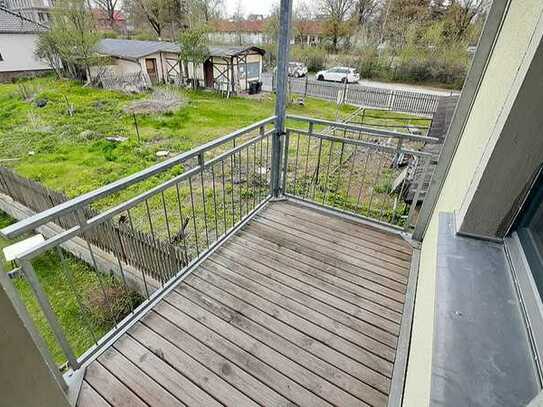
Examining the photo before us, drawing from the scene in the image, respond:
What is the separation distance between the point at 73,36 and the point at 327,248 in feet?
46.4

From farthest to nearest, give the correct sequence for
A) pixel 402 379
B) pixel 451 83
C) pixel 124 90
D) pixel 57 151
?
pixel 124 90
pixel 451 83
pixel 57 151
pixel 402 379

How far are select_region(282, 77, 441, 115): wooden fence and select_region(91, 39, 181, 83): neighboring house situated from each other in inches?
241

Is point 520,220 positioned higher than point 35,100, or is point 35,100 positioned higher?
point 520,220

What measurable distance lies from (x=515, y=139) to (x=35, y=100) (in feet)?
48.4

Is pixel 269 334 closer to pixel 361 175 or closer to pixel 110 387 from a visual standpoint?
pixel 110 387

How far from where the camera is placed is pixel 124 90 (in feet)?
42.0

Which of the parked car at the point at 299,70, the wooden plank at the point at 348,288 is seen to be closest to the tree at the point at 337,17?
the parked car at the point at 299,70

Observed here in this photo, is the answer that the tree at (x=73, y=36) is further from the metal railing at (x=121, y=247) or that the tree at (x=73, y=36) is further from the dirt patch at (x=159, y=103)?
the metal railing at (x=121, y=247)

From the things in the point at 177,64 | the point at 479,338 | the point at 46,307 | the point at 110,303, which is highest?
the point at 479,338

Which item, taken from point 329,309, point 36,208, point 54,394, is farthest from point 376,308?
point 36,208

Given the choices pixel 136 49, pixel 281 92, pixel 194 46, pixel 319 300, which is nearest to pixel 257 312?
pixel 319 300

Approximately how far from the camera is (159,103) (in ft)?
36.6

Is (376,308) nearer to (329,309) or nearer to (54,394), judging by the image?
(329,309)

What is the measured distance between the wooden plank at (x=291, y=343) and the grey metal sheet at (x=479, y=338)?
0.84 meters
